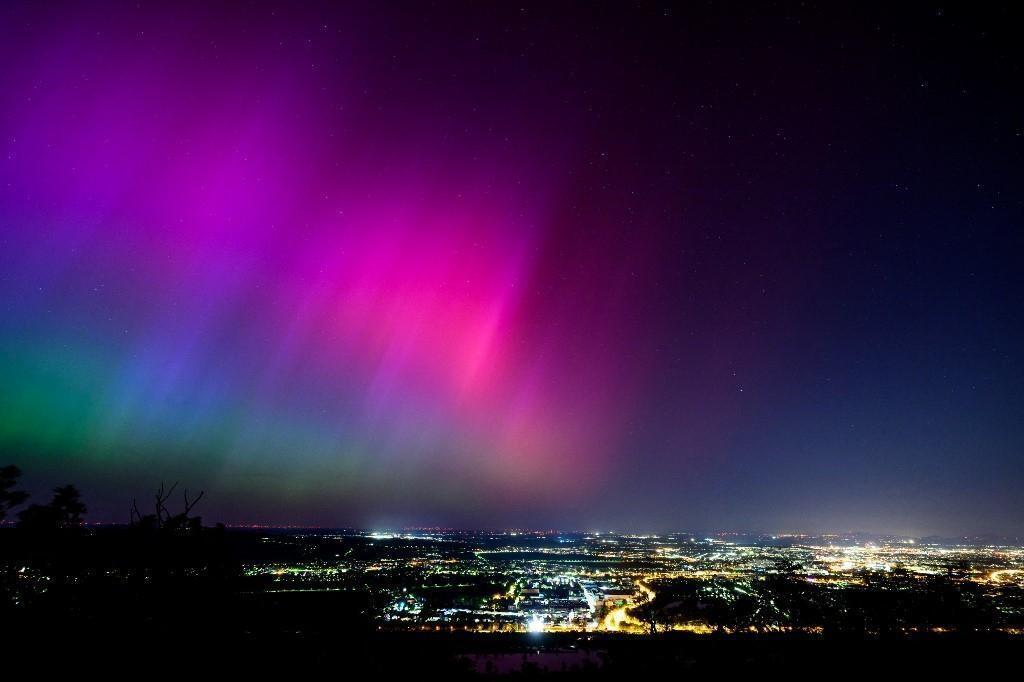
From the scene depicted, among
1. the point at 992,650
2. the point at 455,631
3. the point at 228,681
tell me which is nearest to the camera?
the point at 228,681

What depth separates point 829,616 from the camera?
50781 millimetres

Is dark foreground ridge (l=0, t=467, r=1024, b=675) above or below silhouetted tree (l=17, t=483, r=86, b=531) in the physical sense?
below

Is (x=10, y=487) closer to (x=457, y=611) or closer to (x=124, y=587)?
(x=124, y=587)

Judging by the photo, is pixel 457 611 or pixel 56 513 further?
pixel 457 611

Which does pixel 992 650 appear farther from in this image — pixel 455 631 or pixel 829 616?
pixel 455 631

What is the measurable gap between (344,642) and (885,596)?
6013cm

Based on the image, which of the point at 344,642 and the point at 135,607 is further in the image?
the point at 344,642

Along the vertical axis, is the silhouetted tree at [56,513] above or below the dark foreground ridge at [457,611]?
above

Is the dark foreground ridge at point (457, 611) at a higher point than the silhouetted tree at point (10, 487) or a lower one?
lower

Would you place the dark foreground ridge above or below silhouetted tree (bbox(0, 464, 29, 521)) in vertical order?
below

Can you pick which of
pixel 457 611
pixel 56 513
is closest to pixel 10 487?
pixel 56 513

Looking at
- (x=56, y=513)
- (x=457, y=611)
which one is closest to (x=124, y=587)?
(x=56, y=513)

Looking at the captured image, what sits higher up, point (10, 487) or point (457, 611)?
point (10, 487)

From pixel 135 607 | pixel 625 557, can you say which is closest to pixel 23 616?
pixel 135 607
